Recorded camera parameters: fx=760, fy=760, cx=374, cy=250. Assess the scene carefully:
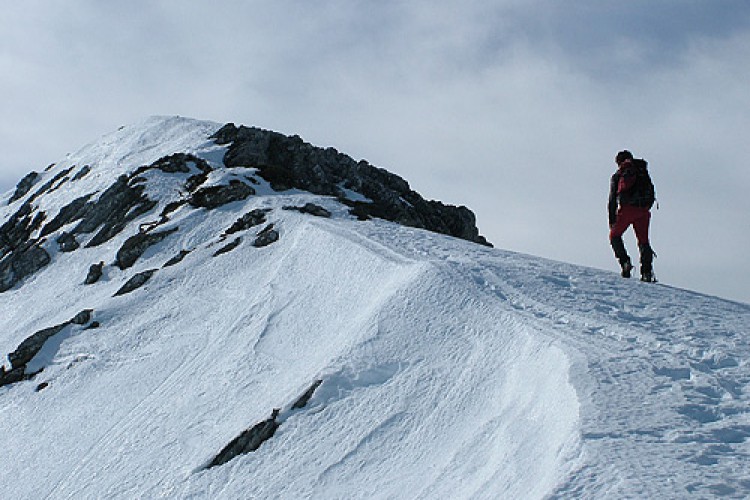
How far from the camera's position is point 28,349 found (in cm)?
1938

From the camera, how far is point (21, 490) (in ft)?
44.2

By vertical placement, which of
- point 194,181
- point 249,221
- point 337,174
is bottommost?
point 249,221

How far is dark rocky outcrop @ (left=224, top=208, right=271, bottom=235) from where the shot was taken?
22.7m

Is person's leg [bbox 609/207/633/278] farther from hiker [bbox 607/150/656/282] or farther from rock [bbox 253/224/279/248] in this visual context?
rock [bbox 253/224/279/248]

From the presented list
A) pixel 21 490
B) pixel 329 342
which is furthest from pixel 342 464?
pixel 21 490

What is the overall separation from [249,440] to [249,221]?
12.7 m

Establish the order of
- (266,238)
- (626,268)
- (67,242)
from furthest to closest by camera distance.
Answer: (67,242) → (266,238) → (626,268)

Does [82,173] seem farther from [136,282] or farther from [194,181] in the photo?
[136,282]

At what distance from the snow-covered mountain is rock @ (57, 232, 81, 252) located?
2.32 m

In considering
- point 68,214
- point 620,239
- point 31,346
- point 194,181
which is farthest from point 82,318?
point 620,239

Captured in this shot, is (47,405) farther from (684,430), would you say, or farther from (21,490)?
(684,430)

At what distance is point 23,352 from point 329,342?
10.4 meters

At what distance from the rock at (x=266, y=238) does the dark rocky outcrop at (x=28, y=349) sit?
472 centimetres

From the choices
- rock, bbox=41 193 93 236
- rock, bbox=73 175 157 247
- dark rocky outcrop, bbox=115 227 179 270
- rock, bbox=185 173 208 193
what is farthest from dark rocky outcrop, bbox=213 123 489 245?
dark rocky outcrop, bbox=115 227 179 270
